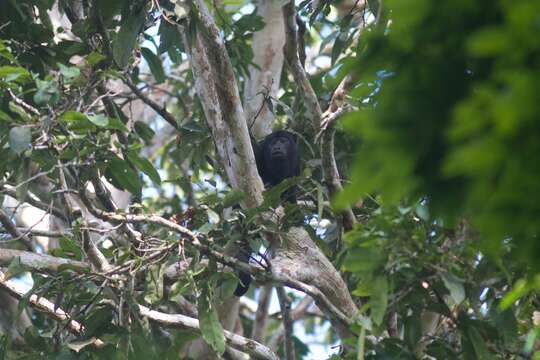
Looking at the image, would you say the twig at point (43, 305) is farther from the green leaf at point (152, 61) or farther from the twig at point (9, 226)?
the green leaf at point (152, 61)

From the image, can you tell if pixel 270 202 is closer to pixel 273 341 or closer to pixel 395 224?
pixel 395 224

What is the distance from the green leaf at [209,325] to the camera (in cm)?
451

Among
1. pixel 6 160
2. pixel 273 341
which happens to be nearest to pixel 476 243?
pixel 6 160

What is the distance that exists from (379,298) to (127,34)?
2.46 metres

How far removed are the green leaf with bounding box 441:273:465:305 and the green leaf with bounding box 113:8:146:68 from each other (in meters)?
2.43

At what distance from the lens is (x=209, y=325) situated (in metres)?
4.57

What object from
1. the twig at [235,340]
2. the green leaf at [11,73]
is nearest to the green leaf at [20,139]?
the green leaf at [11,73]

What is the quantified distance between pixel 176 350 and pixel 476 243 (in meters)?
1.83

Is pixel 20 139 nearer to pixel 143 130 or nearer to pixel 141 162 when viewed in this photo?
pixel 141 162

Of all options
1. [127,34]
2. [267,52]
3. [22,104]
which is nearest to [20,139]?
[22,104]

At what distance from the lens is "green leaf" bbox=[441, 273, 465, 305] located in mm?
3676

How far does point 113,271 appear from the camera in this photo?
472 cm

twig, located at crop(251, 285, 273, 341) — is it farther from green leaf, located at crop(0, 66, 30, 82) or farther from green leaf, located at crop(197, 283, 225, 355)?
green leaf, located at crop(0, 66, 30, 82)

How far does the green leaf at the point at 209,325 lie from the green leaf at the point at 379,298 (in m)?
1.14
